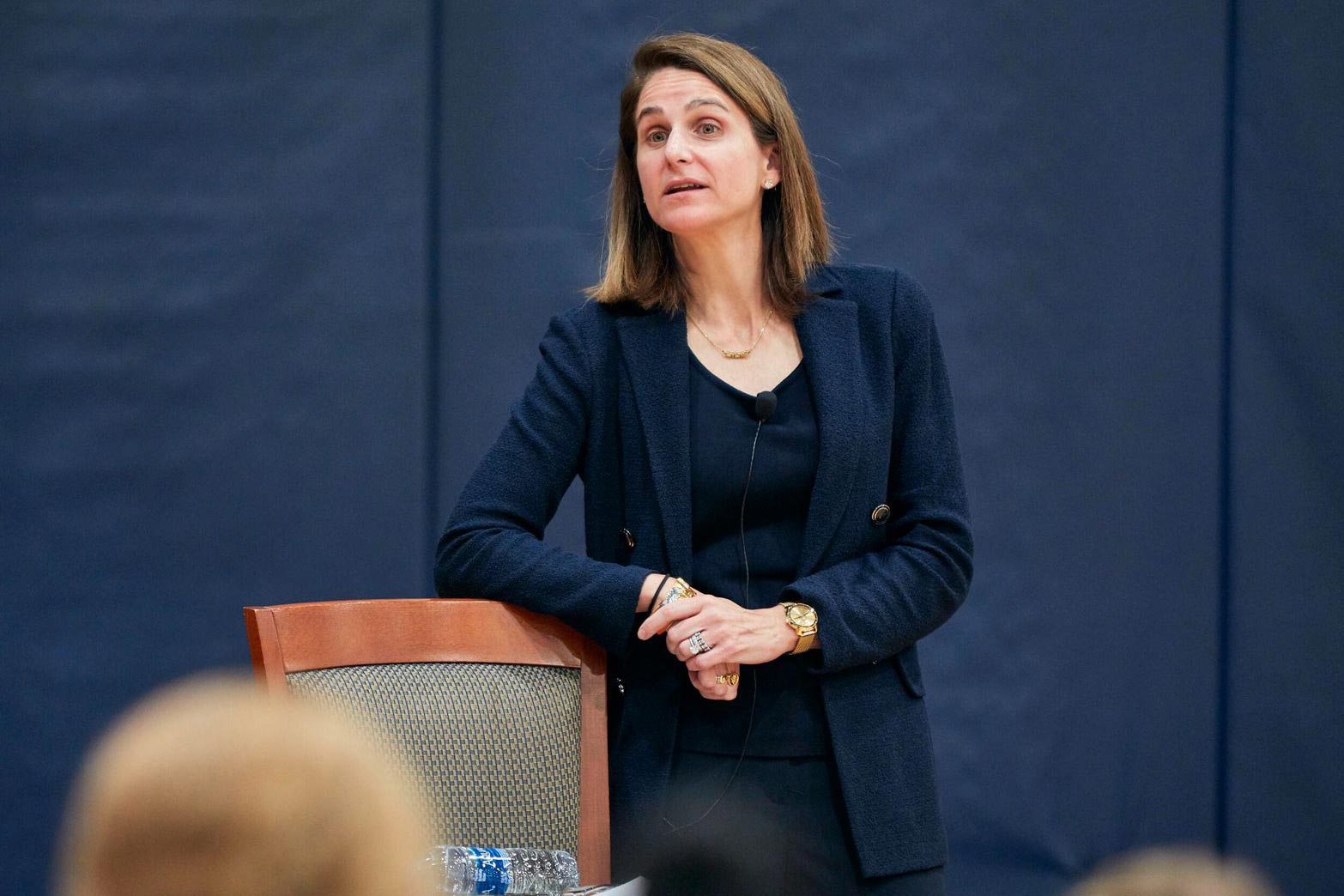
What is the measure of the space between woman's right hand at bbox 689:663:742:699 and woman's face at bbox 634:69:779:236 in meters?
0.64

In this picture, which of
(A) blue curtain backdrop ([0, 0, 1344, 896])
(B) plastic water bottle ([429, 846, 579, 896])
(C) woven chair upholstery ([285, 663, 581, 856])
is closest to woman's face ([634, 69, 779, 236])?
(C) woven chair upholstery ([285, 663, 581, 856])

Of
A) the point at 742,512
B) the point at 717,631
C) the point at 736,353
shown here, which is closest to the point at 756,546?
the point at 742,512

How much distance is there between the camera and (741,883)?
1869 millimetres

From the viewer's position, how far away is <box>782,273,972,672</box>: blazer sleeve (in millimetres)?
1939

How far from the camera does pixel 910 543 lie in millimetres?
2049

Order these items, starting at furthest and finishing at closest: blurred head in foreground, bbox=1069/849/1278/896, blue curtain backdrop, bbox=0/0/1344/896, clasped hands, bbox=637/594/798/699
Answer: blue curtain backdrop, bbox=0/0/1344/896 < clasped hands, bbox=637/594/798/699 < blurred head in foreground, bbox=1069/849/1278/896

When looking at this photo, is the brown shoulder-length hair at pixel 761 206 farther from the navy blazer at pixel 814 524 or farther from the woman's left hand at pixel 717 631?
the woman's left hand at pixel 717 631

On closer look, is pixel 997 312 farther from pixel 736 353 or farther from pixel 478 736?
pixel 478 736

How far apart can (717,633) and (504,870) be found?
403 millimetres

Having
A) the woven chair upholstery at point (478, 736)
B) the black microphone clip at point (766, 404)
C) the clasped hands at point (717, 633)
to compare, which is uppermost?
the black microphone clip at point (766, 404)

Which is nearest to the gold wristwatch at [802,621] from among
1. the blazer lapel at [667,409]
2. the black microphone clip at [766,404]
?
the blazer lapel at [667,409]

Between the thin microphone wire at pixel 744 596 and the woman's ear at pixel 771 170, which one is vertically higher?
the woman's ear at pixel 771 170

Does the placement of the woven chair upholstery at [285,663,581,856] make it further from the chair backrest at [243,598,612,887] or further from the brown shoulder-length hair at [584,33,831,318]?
the brown shoulder-length hair at [584,33,831,318]

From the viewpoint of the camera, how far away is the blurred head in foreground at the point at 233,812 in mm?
615
